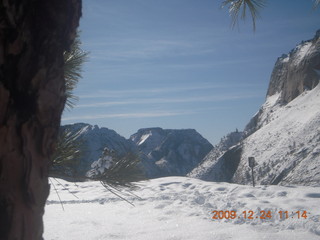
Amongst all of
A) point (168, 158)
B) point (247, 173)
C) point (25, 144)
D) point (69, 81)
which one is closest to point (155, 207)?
point (69, 81)

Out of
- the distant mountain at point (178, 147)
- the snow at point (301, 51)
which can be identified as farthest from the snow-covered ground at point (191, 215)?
the distant mountain at point (178, 147)

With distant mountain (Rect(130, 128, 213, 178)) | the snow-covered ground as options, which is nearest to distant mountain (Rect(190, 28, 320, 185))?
distant mountain (Rect(130, 128, 213, 178))

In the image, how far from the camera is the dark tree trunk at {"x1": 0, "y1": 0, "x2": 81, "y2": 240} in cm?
106

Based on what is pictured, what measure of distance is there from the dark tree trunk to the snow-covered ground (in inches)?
84.5

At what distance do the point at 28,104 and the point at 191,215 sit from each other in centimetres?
408

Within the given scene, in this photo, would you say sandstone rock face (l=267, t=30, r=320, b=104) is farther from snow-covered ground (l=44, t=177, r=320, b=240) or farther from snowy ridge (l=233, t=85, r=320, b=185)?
snow-covered ground (l=44, t=177, r=320, b=240)

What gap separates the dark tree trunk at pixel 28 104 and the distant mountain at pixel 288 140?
22.8m

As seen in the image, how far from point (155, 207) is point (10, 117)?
4716 mm

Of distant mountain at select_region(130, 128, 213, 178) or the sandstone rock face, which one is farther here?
distant mountain at select_region(130, 128, 213, 178)

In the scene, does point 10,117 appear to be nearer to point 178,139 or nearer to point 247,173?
point 247,173

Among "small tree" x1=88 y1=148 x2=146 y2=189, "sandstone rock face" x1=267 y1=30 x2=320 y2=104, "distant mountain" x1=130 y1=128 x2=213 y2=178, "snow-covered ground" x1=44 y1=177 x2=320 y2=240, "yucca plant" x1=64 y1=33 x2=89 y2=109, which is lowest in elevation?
"snow-covered ground" x1=44 y1=177 x2=320 y2=240
